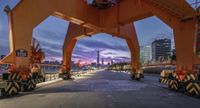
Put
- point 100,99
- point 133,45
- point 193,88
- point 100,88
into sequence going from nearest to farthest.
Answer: point 100,99 < point 193,88 < point 100,88 < point 133,45

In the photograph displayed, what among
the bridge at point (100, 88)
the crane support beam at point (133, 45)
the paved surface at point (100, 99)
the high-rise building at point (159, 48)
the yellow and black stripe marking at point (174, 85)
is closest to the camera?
the paved surface at point (100, 99)

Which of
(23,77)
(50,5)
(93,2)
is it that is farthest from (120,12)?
(23,77)

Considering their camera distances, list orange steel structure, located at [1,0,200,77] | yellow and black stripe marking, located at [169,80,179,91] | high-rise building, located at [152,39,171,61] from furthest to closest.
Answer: high-rise building, located at [152,39,171,61]
yellow and black stripe marking, located at [169,80,179,91]
orange steel structure, located at [1,0,200,77]

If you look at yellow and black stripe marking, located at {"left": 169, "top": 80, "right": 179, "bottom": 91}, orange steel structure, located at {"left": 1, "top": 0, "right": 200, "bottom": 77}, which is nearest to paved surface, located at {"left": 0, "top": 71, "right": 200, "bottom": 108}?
yellow and black stripe marking, located at {"left": 169, "top": 80, "right": 179, "bottom": 91}

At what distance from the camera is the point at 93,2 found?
98.7 feet

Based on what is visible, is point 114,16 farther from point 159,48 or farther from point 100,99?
point 159,48

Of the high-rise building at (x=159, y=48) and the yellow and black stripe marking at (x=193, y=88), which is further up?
the high-rise building at (x=159, y=48)

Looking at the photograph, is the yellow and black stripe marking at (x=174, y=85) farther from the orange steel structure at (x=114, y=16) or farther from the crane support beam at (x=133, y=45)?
the crane support beam at (x=133, y=45)

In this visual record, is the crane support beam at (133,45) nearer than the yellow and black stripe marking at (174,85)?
No

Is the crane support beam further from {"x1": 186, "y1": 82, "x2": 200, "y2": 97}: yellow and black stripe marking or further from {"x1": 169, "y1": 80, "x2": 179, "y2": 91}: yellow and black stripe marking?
{"x1": 186, "y1": 82, "x2": 200, "y2": 97}: yellow and black stripe marking

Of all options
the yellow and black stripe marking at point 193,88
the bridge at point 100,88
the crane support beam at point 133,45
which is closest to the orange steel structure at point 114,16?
the bridge at point 100,88

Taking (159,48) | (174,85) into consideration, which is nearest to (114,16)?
(174,85)

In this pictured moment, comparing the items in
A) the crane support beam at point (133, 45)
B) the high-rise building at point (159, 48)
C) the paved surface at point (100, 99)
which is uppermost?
the high-rise building at point (159, 48)

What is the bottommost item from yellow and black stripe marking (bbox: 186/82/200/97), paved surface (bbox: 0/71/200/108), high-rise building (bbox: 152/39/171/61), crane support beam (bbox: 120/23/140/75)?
paved surface (bbox: 0/71/200/108)
